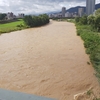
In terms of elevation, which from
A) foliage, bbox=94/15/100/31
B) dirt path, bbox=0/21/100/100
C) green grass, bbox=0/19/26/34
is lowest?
dirt path, bbox=0/21/100/100

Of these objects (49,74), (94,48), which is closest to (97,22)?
(94,48)

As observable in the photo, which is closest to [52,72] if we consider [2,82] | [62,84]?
[62,84]

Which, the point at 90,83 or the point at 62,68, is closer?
the point at 90,83

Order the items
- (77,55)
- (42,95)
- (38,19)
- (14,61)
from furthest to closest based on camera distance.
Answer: (38,19) → (77,55) → (14,61) → (42,95)

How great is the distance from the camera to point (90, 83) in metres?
5.74

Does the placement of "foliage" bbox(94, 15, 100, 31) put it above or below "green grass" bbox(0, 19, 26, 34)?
above

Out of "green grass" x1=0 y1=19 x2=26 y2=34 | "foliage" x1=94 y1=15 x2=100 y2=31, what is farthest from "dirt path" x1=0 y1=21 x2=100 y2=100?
"green grass" x1=0 y1=19 x2=26 y2=34

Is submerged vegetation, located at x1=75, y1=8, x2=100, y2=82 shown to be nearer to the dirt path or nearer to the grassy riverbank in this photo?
the grassy riverbank

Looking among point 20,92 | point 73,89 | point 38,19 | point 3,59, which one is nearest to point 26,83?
point 20,92

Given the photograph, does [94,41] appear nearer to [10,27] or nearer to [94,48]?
[94,48]

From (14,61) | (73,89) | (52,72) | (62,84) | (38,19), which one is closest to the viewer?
(73,89)

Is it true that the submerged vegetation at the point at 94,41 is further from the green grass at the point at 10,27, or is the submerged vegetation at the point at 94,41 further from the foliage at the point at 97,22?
the green grass at the point at 10,27

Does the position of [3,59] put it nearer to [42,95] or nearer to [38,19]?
[42,95]

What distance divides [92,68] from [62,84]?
79.5 inches
